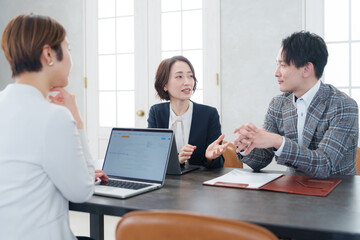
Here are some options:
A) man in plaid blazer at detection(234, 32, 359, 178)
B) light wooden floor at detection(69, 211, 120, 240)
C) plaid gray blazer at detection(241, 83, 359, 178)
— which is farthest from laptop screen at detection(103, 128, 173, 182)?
light wooden floor at detection(69, 211, 120, 240)

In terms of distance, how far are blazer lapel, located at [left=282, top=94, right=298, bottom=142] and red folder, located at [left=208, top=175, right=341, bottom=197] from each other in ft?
1.20

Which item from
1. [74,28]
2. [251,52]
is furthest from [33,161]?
[74,28]

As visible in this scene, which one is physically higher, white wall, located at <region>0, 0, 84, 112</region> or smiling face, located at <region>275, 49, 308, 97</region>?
white wall, located at <region>0, 0, 84, 112</region>

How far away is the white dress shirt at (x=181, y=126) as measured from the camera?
7.54 ft

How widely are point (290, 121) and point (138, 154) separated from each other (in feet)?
2.82

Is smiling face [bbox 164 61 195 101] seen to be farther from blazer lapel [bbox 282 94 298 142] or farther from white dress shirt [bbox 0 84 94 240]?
white dress shirt [bbox 0 84 94 240]

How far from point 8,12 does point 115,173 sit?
3.99 metres

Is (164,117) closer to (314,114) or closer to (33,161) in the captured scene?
(314,114)

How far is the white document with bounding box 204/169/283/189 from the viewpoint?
1.46m

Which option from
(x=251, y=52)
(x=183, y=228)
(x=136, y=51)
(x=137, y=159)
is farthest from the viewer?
(x=136, y=51)

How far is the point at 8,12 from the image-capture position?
465 cm

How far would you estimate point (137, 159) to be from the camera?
157 centimetres

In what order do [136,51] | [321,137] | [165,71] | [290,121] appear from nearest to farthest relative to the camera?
[321,137] < [290,121] < [165,71] < [136,51]

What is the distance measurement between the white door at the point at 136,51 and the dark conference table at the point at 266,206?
7.89 ft
